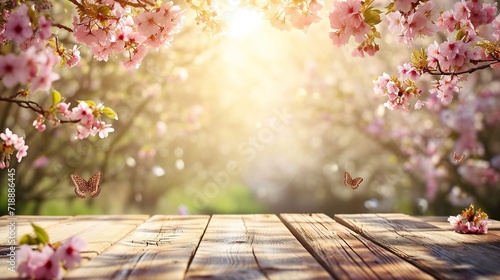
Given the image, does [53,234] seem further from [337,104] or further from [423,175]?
[423,175]

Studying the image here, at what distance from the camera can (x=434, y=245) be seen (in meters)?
2.72

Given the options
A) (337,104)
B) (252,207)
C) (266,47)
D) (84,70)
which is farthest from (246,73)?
(84,70)

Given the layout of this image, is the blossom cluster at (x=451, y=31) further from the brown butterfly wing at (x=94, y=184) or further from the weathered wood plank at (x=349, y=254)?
the brown butterfly wing at (x=94, y=184)

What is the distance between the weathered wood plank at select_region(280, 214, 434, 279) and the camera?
6.83ft

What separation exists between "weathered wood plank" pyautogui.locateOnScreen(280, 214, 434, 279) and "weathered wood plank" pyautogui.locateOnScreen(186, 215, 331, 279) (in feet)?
0.17

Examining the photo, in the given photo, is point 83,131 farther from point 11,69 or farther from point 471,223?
point 471,223

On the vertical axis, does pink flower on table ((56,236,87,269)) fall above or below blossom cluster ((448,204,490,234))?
above

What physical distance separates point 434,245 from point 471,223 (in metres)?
0.56

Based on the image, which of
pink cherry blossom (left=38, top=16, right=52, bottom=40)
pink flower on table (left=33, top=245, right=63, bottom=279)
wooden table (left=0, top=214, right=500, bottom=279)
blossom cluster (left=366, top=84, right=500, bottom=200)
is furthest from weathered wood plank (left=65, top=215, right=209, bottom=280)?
blossom cluster (left=366, top=84, right=500, bottom=200)

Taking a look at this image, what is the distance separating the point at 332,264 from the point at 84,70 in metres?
5.38

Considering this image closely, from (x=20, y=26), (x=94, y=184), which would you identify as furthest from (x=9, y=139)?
(x=94, y=184)

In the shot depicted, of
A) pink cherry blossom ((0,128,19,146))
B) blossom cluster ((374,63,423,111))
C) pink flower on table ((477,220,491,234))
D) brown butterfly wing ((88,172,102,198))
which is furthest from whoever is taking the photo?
brown butterfly wing ((88,172,102,198))

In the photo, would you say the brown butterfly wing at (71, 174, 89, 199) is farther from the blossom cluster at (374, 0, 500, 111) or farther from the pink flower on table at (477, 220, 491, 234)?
the pink flower on table at (477, 220, 491, 234)

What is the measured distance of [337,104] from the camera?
955cm
